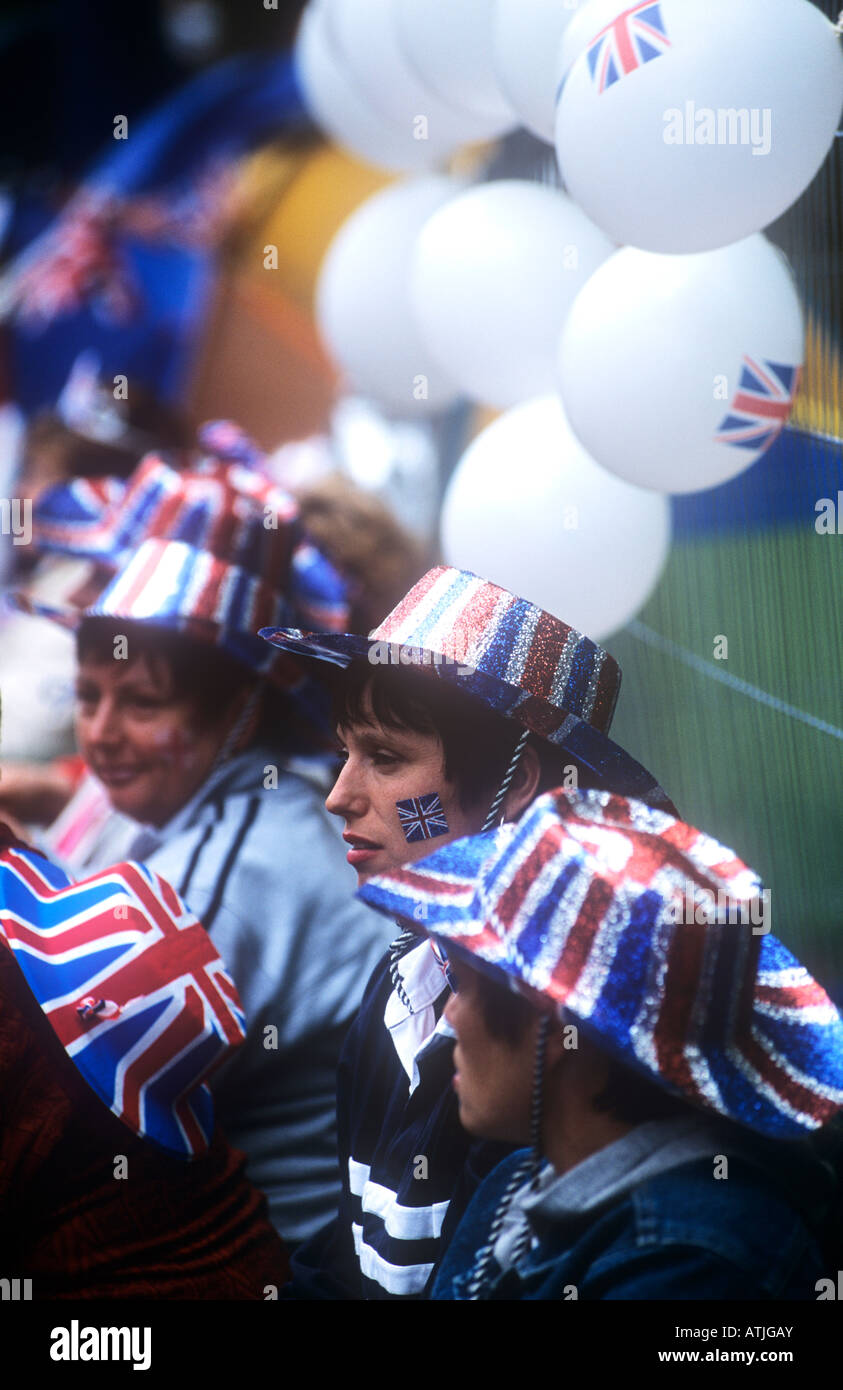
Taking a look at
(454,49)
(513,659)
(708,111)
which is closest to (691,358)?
(708,111)

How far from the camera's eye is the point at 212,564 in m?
2.21

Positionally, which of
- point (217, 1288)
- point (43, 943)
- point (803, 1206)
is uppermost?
point (43, 943)

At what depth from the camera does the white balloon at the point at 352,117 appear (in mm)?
2768

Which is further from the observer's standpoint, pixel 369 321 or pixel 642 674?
pixel 369 321

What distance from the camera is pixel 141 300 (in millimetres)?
4930

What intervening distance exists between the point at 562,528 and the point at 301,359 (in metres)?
3.11

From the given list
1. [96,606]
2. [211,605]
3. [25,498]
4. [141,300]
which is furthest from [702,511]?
[141,300]

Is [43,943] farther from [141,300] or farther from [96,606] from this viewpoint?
[141,300]

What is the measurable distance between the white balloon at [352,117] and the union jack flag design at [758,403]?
1.25 metres

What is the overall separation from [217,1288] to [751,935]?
85 centimetres

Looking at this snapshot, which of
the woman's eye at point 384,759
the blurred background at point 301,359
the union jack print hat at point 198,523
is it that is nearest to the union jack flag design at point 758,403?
the blurred background at point 301,359

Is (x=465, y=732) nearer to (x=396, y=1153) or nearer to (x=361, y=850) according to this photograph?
(x=361, y=850)

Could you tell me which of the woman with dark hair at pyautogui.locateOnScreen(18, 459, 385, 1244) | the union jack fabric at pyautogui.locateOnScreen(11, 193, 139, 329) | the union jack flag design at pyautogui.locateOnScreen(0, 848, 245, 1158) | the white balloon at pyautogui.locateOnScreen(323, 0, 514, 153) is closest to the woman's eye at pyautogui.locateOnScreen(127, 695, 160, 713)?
the woman with dark hair at pyautogui.locateOnScreen(18, 459, 385, 1244)

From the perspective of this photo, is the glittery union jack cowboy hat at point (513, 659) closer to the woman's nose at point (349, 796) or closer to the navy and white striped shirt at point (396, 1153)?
the woman's nose at point (349, 796)
